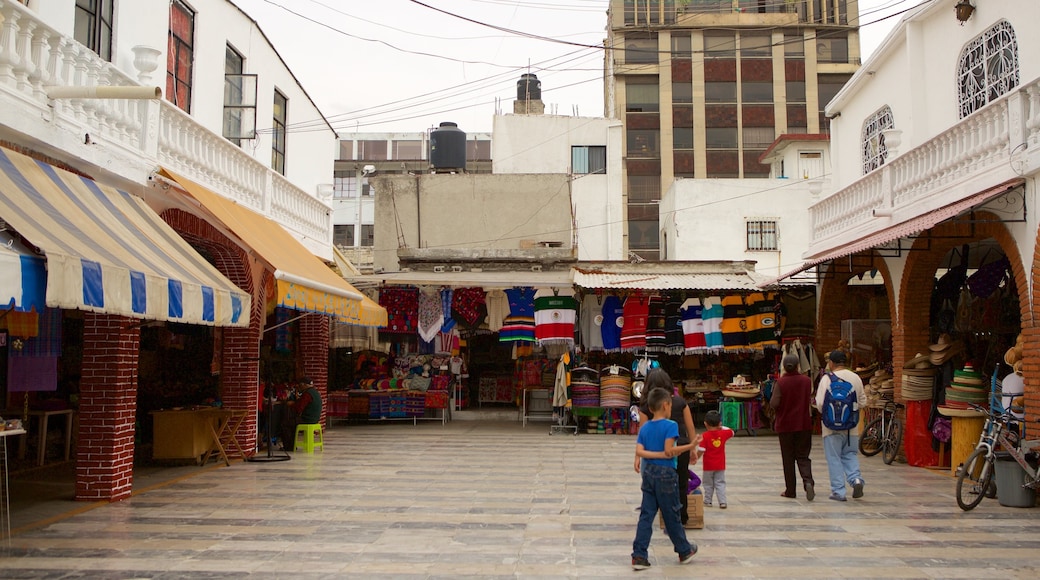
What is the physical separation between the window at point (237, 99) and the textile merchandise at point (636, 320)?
801 centimetres

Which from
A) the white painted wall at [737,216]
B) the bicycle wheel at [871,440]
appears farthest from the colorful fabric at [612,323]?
the white painted wall at [737,216]

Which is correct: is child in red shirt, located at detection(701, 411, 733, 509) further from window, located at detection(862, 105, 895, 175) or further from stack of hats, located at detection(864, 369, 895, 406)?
window, located at detection(862, 105, 895, 175)

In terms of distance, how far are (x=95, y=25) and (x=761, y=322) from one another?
1276cm

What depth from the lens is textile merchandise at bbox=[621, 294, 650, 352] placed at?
16672 mm

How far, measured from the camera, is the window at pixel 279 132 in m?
15.7

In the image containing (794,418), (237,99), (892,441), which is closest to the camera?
(794,418)

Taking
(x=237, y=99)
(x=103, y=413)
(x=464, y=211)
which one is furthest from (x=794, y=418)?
(x=464, y=211)

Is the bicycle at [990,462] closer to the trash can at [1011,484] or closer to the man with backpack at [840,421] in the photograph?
the trash can at [1011,484]

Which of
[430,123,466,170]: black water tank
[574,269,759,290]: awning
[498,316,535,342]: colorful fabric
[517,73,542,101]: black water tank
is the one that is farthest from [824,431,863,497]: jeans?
[517,73,542,101]: black water tank

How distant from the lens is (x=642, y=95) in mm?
47312

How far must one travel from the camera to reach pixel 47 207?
21.3 ft

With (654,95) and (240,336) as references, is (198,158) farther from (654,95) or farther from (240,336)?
(654,95)

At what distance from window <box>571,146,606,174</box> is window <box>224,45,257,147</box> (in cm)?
1759

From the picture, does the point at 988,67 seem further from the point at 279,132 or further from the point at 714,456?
the point at 279,132
